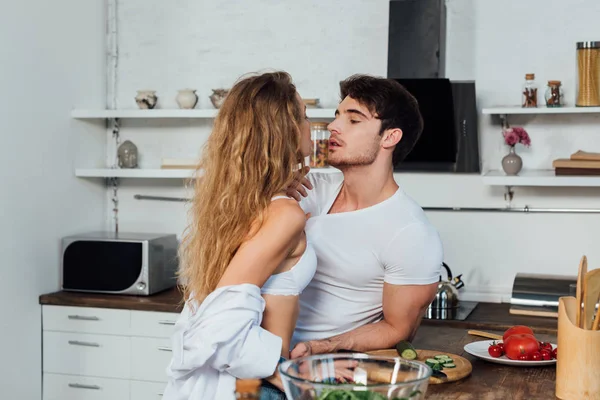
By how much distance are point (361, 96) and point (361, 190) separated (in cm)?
30

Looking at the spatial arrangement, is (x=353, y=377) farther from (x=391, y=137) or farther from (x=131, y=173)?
(x=131, y=173)

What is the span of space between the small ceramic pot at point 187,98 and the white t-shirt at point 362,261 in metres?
1.85

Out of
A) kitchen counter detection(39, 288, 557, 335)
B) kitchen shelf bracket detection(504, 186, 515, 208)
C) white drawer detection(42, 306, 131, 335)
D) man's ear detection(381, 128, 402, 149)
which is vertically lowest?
white drawer detection(42, 306, 131, 335)

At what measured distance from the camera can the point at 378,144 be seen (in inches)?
103

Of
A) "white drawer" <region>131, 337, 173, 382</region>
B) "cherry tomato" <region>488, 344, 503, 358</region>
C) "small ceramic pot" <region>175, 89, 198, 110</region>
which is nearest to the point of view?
"cherry tomato" <region>488, 344, 503, 358</region>

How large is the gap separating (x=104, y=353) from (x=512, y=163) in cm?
214

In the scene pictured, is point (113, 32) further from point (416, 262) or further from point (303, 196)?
point (416, 262)

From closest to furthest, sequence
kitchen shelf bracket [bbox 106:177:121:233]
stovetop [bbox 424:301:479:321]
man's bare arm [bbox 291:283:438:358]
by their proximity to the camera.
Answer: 1. man's bare arm [bbox 291:283:438:358]
2. stovetop [bbox 424:301:479:321]
3. kitchen shelf bracket [bbox 106:177:121:233]

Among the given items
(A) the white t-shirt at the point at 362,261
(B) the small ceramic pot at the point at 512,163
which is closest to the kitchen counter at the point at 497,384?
(A) the white t-shirt at the point at 362,261

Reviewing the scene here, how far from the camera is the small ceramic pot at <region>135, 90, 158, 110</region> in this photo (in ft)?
14.1

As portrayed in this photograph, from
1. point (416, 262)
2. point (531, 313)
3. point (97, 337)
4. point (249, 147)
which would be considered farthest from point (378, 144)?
point (97, 337)

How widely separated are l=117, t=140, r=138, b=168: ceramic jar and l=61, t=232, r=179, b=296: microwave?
0.50 metres

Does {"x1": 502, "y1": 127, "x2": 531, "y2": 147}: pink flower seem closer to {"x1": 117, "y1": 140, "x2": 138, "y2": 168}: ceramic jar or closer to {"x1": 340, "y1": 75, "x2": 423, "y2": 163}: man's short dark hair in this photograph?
{"x1": 340, "y1": 75, "x2": 423, "y2": 163}: man's short dark hair

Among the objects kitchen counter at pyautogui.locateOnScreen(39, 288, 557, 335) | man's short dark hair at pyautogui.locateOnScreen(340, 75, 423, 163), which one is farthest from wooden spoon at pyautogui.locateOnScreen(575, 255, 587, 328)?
kitchen counter at pyautogui.locateOnScreen(39, 288, 557, 335)
